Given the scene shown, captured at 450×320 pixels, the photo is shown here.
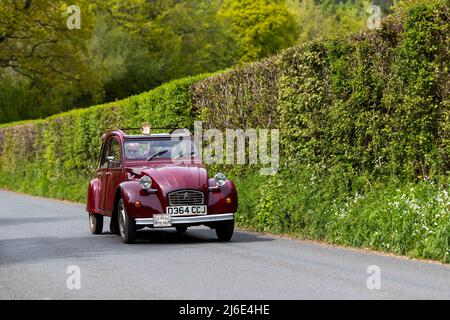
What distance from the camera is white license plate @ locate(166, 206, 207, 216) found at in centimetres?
1345

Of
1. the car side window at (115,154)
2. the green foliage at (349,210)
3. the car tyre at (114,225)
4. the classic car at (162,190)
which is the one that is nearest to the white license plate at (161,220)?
the classic car at (162,190)

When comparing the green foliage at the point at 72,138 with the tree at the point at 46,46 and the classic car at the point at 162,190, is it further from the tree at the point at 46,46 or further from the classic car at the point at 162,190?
the tree at the point at 46,46

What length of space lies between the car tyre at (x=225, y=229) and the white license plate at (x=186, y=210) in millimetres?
610

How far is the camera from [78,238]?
15.1 m

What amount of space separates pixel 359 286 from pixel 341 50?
663cm

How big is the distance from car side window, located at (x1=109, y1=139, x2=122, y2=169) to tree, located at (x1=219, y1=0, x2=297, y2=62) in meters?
72.2

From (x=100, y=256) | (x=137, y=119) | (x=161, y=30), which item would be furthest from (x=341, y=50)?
(x=161, y=30)

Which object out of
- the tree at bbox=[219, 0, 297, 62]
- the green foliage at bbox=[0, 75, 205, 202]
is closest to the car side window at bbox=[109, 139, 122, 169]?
the green foliage at bbox=[0, 75, 205, 202]

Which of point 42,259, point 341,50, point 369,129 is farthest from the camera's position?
→ point 341,50

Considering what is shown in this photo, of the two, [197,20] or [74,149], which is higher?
[197,20]

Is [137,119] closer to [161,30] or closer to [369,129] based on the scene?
[369,129]

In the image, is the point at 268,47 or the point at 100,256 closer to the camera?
the point at 100,256

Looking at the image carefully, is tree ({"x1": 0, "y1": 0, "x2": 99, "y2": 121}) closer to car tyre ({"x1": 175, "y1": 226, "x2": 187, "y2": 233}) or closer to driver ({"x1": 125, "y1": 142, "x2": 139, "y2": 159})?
car tyre ({"x1": 175, "y1": 226, "x2": 187, "y2": 233})

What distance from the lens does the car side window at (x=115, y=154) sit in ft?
49.8
